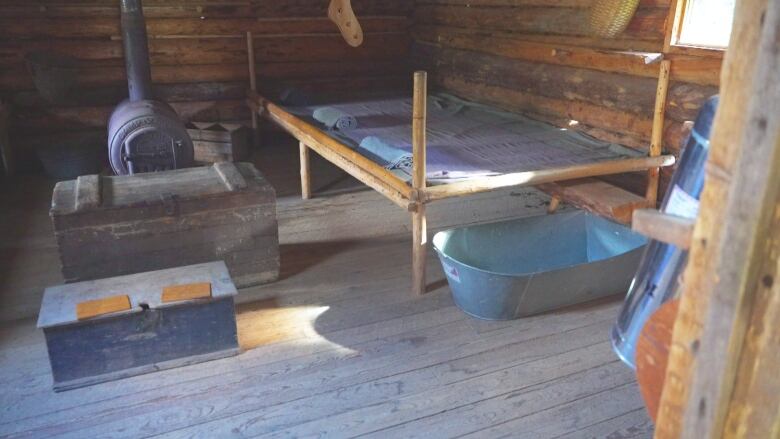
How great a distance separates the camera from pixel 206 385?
2.47 meters

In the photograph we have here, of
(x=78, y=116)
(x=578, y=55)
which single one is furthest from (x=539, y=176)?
(x=78, y=116)

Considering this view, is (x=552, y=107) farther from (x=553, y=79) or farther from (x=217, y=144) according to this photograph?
(x=217, y=144)

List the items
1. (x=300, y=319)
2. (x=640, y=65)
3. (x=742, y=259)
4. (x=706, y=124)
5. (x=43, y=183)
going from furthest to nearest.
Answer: (x=43, y=183), (x=640, y=65), (x=300, y=319), (x=706, y=124), (x=742, y=259)

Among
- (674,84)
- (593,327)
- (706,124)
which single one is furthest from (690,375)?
(674,84)

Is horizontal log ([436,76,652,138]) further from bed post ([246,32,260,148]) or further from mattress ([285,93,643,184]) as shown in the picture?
bed post ([246,32,260,148])

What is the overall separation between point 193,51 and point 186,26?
0.74ft

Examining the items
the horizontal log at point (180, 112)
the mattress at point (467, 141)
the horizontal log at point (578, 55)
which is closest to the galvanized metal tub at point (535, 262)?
the mattress at point (467, 141)

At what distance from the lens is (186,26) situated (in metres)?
5.82

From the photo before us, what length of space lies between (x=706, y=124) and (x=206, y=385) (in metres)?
1.96

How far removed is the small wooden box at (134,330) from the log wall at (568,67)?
2540mm

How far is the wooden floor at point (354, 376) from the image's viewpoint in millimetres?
2256

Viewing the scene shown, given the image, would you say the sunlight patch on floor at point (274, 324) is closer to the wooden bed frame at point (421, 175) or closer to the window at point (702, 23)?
the wooden bed frame at point (421, 175)

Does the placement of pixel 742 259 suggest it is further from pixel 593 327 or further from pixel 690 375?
pixel 593 327

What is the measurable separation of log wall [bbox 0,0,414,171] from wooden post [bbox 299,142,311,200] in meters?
1.94
